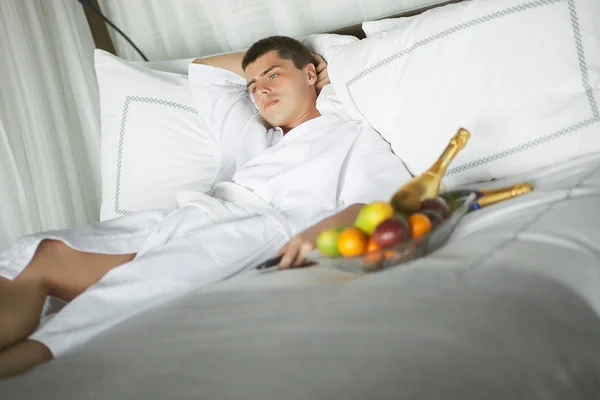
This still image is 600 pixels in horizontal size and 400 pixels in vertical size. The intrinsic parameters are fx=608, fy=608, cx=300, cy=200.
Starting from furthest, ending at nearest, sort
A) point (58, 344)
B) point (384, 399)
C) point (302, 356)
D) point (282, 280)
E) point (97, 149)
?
point (97, 149), point (58, 344), point (282, 280), point (302, 356), point (384, 399)

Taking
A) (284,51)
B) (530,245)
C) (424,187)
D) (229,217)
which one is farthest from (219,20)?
(530,245)

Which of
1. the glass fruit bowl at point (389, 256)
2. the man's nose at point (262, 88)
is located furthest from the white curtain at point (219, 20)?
the glass fruit bowl at point (389, 256)

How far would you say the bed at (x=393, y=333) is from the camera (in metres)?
0.55

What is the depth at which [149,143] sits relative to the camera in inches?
70.3

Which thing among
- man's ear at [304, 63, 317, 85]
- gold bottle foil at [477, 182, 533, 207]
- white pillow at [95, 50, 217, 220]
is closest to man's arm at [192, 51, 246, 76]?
white pillow at [95, 50, 217, 220]

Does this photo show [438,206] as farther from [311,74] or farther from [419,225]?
[311,74]

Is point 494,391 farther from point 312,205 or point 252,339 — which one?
point 312,205

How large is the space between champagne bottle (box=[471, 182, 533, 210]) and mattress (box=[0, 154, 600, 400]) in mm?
140

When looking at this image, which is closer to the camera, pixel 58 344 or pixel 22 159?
pixel 58 344

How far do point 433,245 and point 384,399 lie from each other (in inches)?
20.3

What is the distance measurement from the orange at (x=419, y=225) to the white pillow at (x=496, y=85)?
1.18ft

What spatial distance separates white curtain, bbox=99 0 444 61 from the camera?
1900mm

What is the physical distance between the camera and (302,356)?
1.99 feet

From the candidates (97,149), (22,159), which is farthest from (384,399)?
(97,149)
